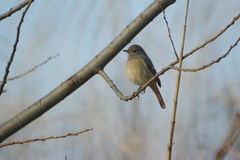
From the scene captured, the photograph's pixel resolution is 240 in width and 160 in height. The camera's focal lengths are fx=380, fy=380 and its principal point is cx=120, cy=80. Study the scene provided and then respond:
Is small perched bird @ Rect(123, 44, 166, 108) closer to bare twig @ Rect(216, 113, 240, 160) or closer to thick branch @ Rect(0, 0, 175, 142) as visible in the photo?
thick branch @ Rect(0, 0, 175, 142)

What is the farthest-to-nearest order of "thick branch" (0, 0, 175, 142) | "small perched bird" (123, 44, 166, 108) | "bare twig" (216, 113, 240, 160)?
1. "small perched bird" (123, 44, 166, 108)
2. "thick branch" (0, 0, 175, 142)
3. "bare twig" (216, 113, 240, 160)

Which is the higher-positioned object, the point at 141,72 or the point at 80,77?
the point at 141,72

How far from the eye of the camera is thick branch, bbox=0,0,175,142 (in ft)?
7.86

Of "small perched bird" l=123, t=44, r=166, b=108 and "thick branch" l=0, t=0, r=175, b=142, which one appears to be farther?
"small perched bird" l=123, t=44, r=166, b=108

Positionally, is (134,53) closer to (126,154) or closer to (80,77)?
(126,154)

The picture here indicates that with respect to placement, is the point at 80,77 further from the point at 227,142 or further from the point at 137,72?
the point at 137,72

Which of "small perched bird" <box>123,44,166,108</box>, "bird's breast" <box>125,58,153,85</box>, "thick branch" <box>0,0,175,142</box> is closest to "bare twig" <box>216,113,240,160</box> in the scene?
"thick branch" <box>0,0,175,142</box>

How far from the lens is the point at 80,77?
2.56 meters

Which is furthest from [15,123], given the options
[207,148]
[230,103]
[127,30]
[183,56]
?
[230,103]

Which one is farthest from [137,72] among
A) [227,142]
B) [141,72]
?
[227,142]

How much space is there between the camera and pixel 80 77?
2.56 meters

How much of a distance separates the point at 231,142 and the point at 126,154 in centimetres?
426

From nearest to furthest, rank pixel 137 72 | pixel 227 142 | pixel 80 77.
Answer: pixel 227 142
pixel 80 77
pixel 137 72

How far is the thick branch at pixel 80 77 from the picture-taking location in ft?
7.86
